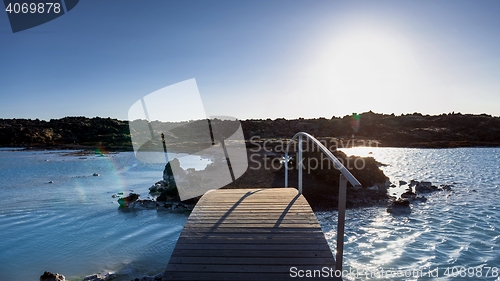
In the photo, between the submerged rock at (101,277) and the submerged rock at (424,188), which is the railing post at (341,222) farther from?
the submerged rock at (424,188)

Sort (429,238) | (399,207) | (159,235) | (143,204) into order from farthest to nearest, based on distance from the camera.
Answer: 1. (143,204)
2. (399,207)
3. (159,235)
4. (429,238)

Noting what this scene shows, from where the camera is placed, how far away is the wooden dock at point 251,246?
11.9 ft

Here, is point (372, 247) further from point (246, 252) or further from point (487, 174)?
point (487, 174)

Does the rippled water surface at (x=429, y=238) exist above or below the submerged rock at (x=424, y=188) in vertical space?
below

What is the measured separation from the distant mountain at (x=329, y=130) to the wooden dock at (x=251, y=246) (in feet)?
166

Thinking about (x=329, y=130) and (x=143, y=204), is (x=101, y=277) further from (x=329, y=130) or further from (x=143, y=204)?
(x=329, y=130)

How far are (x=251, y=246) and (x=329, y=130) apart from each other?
65859 mm

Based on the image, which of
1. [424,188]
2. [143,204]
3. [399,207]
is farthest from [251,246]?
[424,188]

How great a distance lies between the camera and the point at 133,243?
30.4 ft

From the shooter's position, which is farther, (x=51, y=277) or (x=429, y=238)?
(x=429, y=238)

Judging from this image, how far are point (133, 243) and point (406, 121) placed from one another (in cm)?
7687

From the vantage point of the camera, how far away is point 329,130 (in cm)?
6725

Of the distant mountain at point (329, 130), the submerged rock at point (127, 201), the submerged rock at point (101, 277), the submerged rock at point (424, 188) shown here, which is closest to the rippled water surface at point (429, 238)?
the submerged rock at point (424, 188)

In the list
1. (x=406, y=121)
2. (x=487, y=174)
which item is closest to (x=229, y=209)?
A: (x=487, y=174)
